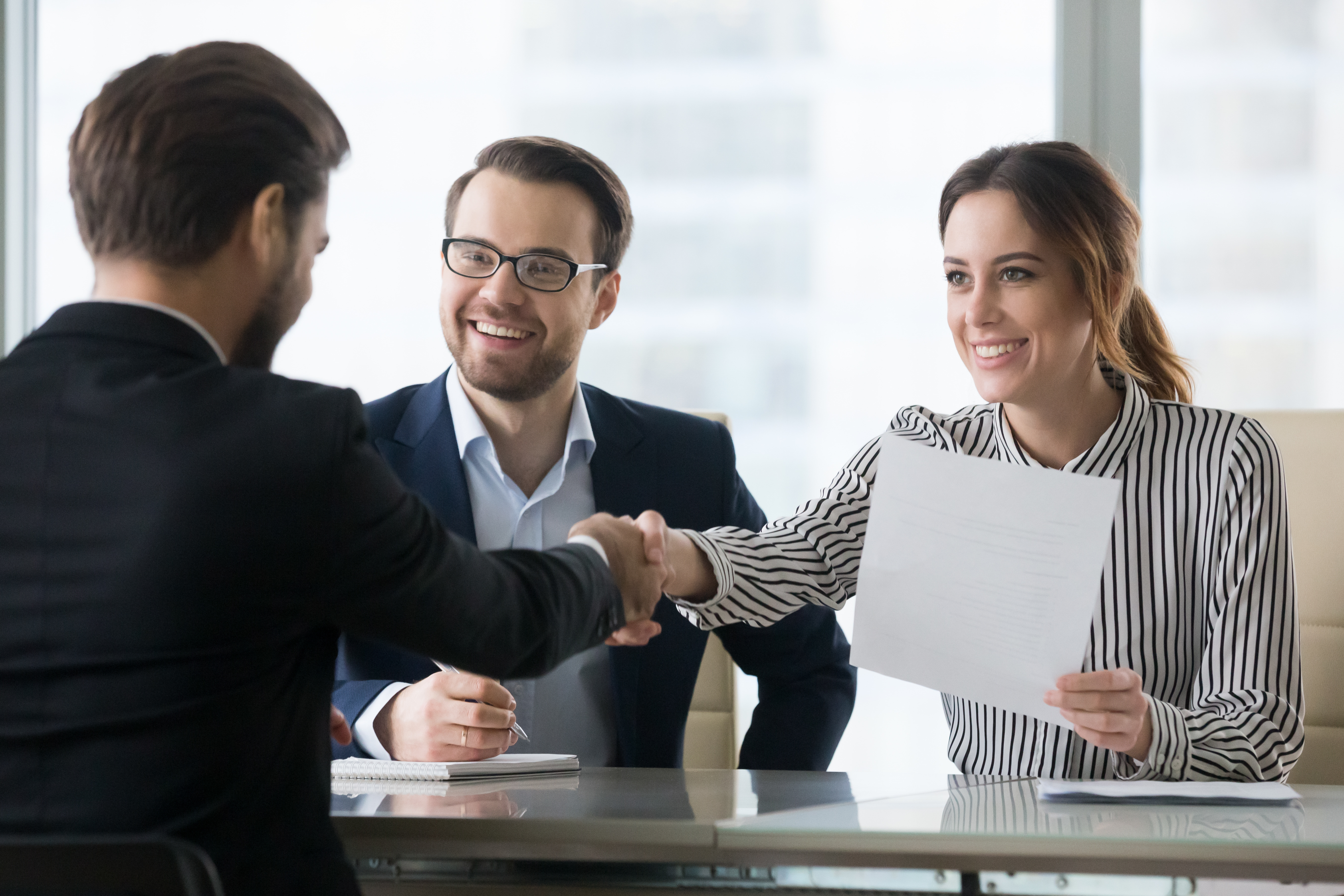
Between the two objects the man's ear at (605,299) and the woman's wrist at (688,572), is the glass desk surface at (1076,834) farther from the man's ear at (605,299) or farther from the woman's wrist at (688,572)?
the man's ear at (605,299)

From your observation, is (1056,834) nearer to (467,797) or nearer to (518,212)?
(467,797)

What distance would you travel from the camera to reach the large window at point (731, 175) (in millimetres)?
2896

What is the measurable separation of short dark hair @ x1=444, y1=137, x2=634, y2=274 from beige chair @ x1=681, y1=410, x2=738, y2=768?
0.72m

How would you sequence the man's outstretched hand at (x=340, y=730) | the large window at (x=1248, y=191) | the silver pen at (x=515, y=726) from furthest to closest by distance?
the large window at (x=1248, y=191) < the silver pen at (x=515, y=726) < the man's outstretched hand at (x=340, y=730)

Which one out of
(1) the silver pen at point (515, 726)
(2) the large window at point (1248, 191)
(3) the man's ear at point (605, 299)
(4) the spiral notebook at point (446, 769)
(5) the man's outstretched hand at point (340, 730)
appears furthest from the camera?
(2) the large window at point (1248, 191)

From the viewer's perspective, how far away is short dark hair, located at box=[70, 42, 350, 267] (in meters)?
1.02

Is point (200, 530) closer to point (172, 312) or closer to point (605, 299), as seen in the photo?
point (172, 312)

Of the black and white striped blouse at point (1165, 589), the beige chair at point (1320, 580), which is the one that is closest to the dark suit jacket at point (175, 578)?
the black and white striped blouse at point (1165, 589)

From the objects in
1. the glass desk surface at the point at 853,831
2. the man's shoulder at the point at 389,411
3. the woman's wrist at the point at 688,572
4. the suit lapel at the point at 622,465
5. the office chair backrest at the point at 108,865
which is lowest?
the glass desk surface at the point at 853,831

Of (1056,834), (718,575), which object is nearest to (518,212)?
(718,575)

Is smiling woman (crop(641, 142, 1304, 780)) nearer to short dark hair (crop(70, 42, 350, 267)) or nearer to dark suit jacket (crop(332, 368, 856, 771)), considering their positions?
dark suit jacket (crop(332, 368, 856, 771))

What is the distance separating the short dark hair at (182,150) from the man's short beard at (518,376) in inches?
37.1

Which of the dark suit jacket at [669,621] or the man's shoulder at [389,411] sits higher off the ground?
the man's shoulder at [389,411]

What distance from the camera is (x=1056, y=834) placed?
1.03 m
